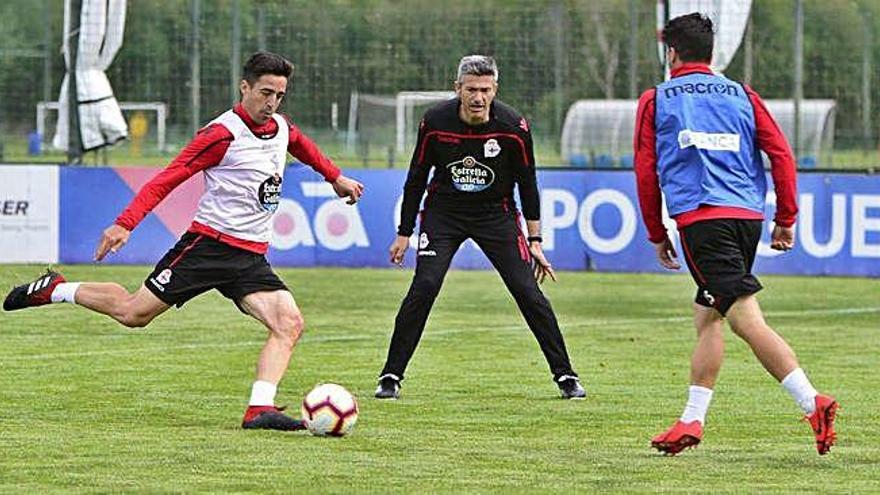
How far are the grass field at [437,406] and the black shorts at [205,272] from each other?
0.65 meters

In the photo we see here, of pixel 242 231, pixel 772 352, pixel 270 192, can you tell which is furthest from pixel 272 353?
pixel 772 352

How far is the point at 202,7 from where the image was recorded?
2364 centimetres

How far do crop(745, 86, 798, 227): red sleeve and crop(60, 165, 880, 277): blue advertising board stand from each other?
43.3ft

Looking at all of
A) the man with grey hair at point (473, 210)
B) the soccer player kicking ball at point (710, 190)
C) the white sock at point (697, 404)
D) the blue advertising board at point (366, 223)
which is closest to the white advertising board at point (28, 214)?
the blue advertising board at point (366, 223)

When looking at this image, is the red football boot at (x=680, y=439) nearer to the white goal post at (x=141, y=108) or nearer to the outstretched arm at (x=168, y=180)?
the outstretched arm at (x=168, y=180)

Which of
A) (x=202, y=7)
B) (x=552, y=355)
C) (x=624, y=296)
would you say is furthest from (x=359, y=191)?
(x=202, y=7)

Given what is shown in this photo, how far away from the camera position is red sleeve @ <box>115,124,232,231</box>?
9.59 m

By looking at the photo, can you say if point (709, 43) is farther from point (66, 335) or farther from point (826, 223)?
point (826, 223)

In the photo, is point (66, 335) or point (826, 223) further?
point (826, 223)

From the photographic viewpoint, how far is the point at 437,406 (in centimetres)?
1082

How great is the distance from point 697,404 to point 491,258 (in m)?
3.05

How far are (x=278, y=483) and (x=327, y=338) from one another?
23.2ft

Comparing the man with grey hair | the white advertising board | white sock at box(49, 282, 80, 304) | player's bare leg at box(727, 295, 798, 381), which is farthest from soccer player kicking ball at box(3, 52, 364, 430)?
the white advertising board

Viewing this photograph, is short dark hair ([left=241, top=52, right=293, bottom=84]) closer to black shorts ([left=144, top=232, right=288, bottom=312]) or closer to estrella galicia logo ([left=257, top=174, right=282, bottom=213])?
estrella galicia logo ([left=257, top=174, right=282, bottom=213])
